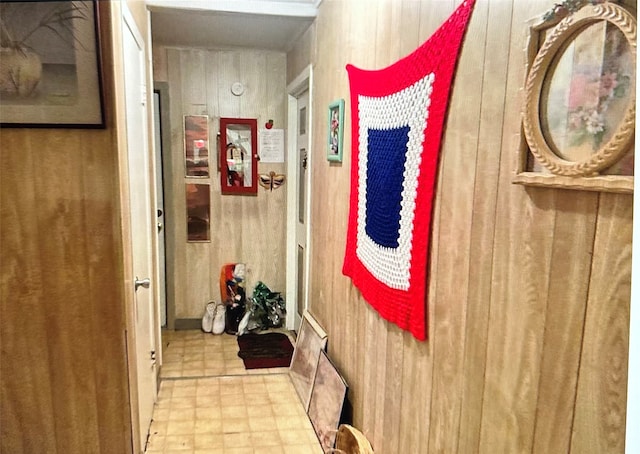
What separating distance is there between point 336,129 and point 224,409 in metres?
1.62

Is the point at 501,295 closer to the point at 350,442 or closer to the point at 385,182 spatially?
the point at 385,182

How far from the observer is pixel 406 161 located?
1.62m

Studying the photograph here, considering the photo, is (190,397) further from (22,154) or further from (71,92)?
(71,92)

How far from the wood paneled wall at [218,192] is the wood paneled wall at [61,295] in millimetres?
2447

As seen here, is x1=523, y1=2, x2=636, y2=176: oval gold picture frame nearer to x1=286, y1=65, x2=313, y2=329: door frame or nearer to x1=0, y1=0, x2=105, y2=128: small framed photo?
x1=0, y1=0, x2=105, y2=128: small framed photo

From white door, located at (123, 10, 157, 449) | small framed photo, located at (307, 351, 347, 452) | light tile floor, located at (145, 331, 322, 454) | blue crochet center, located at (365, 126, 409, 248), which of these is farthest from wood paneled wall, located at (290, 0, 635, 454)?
white door, located at (123, 10, 157, 449)

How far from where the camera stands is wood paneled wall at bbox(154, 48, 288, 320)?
12.4 ft

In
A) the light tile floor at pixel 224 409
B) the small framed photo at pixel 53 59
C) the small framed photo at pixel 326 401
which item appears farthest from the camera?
the light tile floor at pixel 224 409

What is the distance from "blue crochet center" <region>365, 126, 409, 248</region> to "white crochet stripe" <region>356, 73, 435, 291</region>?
0.08 ft

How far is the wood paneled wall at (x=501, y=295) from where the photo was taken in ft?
2.80

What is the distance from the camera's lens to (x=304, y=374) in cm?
291

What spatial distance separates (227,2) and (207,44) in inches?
35.5

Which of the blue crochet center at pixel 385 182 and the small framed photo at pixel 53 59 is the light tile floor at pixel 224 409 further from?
the small framed photo at pixel 53 59

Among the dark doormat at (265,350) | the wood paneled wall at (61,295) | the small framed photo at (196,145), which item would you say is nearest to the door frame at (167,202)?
the small framed photo at (196,145)
